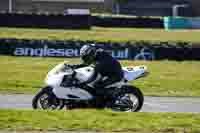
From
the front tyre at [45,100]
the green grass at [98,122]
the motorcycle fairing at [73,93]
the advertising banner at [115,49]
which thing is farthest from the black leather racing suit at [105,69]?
the advertising banner at [115,49]

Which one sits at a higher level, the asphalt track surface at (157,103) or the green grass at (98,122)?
the green grass at (98,122)

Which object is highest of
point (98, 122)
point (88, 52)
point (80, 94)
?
point (88, 52)

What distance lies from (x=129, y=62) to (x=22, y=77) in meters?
6.13

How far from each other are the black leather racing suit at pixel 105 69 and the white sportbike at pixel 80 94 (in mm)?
90

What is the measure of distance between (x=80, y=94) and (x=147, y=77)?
38.7ft

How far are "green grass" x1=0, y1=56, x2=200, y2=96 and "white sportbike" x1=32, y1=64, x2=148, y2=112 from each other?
626 centimetres

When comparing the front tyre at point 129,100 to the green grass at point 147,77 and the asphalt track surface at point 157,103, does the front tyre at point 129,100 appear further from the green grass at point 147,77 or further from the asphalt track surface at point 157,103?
the green grass at point 147,77

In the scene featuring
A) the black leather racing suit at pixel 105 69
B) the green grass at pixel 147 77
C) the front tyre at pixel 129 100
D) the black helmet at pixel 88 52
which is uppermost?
the black helmet at pixel 88 52

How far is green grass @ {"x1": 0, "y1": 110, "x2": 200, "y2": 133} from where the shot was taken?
9750mm

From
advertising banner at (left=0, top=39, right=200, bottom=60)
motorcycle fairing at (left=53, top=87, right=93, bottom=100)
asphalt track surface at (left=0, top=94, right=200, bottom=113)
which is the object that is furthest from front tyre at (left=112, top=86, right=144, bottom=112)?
advertising banner at (left=0, top=39, right=200, bottom=60)

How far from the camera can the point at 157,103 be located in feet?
56.0

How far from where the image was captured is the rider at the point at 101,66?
1309 cm

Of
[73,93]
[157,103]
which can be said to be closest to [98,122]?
[73,93]

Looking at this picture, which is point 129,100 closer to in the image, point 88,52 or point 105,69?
point 105,69
